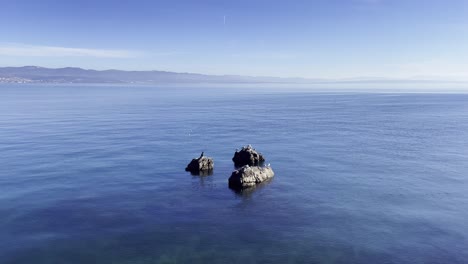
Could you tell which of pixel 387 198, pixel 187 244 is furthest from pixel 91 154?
pixel 387 198

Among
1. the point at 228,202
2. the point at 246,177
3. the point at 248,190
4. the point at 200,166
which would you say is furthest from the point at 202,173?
the point at 228,202

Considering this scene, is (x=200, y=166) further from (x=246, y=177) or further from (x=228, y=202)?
(x=228, y=202)

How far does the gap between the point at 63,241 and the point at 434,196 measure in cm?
6059

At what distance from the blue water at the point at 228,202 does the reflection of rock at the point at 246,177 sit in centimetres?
222

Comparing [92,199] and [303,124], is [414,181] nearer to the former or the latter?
[92,199]

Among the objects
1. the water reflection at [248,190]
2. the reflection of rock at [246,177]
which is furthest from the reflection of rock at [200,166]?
the water reflection at [248,190]

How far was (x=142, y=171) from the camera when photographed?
87000 mm

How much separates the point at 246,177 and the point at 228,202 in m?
9.59

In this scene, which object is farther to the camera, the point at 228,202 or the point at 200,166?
the point at 200,166

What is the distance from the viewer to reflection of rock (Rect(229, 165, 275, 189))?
75.3 meters

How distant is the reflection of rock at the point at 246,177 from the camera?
75.3 m

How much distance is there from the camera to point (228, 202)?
222 ft

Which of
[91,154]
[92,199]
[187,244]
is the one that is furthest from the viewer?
[91,154]

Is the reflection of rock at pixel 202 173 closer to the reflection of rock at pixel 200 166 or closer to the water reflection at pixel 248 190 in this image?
the reflection of rock at pixel 200 166
